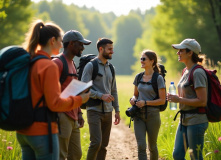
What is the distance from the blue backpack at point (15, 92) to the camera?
9.97ft

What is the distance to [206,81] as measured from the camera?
14.9 ft

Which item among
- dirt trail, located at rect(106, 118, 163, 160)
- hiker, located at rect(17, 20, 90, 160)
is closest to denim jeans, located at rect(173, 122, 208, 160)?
hiker, located at rect(17, 20, 90, 160)

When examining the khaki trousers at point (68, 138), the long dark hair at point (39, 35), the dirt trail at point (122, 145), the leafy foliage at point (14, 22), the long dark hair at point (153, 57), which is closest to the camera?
the long dark hair at point (39, 35)

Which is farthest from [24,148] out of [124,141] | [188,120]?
[124,141]

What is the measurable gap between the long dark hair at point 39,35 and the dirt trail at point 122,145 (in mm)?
4604

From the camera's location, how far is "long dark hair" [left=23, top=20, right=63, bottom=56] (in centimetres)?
343

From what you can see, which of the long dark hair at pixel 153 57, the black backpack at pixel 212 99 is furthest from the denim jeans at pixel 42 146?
the long dark hair at pixel 153 57

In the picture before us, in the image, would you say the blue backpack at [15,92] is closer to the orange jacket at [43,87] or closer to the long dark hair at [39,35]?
the orange jacket at [43,87]

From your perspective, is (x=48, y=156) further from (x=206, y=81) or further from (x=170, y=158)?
(x=170, y=158)

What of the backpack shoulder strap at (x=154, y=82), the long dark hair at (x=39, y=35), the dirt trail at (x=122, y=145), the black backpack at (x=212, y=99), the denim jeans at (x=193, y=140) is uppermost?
the long dark hair at (x=39, y=35)

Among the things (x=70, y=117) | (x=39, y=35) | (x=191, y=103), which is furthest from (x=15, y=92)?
(x=191, y=103)

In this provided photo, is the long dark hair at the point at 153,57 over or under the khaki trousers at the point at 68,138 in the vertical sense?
over

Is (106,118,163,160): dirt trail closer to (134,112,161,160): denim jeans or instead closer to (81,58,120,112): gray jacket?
(134,112,161,160): denim jeans

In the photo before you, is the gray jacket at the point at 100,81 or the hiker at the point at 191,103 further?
the gray jacket at the point at 100,81
